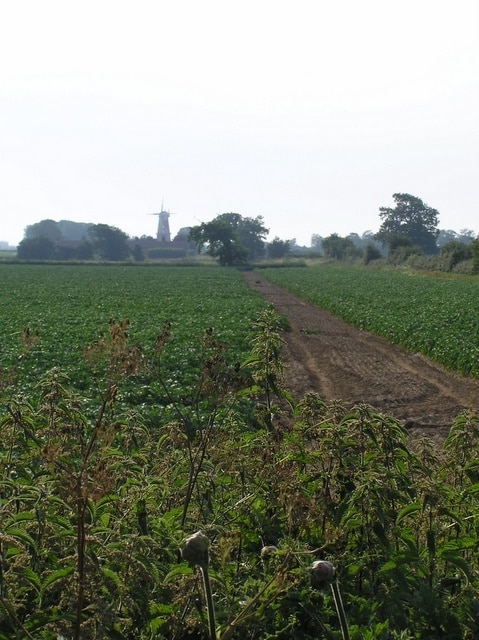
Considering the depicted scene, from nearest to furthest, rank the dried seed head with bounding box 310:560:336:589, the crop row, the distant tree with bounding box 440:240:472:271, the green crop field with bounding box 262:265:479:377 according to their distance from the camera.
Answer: the dried seed head with bounding box 310:560:336:589
the crop row
the green crop field with bounding box 262:265:479:377
the distant tree with bounding box 440:240:472:271

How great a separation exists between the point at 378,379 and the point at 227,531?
13574mm

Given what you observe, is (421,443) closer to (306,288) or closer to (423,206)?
(306,288)

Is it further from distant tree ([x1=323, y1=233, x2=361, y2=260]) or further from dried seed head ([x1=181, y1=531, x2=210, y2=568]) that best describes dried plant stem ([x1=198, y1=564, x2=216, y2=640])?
distant tree ([x1=323, y1=233, x2=361, y2=260])

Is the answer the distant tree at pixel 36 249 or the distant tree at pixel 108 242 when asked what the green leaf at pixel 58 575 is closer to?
the distant tree at pixel 36 249

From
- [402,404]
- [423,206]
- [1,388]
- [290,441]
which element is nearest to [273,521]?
[290,441]

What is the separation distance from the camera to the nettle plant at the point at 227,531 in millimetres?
1995

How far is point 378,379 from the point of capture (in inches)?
607

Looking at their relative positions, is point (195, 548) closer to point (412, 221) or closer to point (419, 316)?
point (419, 316)

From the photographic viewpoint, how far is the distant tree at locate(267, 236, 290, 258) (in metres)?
135

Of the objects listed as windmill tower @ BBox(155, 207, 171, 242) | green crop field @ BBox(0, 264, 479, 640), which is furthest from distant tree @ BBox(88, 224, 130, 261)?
green crop field @ BBox(0, 264, 479, 640)

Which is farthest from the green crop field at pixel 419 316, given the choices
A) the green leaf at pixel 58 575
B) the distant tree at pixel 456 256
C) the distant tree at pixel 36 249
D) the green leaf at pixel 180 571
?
the distant tree at pixel 36 249

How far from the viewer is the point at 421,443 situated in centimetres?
356

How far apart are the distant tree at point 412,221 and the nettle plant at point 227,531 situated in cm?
13847

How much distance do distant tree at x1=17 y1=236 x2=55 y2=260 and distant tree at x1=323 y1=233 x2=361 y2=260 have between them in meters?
51.0
